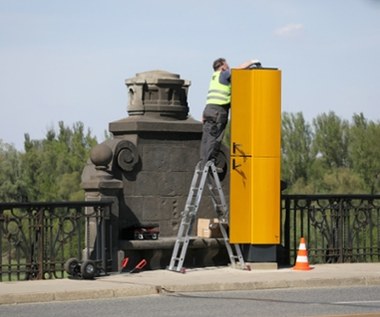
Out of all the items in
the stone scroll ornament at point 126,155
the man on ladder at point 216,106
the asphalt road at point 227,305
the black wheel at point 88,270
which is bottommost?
the asphalt road at point 227,305

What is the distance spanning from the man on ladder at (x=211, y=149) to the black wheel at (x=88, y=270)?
5.07 feet

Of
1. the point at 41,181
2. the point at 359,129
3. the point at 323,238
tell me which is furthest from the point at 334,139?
the point at 323,238

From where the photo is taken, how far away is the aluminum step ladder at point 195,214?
61.8ft

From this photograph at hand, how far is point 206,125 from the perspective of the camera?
19.0m

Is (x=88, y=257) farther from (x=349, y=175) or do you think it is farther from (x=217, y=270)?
(x=349, y=175)

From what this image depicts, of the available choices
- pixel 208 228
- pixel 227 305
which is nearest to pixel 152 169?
pixel 208 228

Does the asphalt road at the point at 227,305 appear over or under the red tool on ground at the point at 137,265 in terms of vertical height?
under

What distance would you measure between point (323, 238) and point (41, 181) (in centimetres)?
6706

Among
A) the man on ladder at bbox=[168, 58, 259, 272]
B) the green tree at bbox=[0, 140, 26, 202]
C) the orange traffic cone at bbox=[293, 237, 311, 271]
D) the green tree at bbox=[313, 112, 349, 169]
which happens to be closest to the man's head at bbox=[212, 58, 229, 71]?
the man on ladder at bbox=[168, 58, 259, 272]

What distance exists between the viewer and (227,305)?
1525 cm

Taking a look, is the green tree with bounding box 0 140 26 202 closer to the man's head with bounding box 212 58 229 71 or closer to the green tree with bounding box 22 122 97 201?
the green tree with bounding box 22 122 97 201

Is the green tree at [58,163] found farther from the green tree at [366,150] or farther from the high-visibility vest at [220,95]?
the high-visibility vest at [220,95]

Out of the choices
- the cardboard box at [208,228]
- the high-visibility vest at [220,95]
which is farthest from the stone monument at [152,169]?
the high-visibility vest at [220,95]

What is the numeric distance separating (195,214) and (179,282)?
77.9 inches
